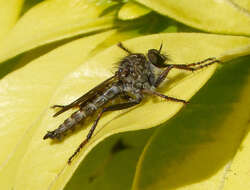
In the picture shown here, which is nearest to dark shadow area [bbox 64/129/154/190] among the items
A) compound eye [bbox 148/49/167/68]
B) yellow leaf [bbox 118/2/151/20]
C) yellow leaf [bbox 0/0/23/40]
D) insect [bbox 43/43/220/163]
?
insect [bbox 43/43/220/163]

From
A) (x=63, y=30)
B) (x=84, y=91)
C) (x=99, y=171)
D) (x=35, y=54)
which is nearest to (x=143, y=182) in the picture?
(x=99, y=171)

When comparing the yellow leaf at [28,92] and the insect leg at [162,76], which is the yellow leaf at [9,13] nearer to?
the yellow leaf at [28,92]

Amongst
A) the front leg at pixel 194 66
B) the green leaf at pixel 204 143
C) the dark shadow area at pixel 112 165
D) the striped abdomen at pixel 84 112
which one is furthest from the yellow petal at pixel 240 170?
the striped abdomen at pixel 84 112

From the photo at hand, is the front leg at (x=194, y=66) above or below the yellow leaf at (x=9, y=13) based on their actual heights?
below

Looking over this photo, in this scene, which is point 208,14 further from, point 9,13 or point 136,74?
point 9,13

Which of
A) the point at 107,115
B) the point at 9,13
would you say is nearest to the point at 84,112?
the point at 107,115

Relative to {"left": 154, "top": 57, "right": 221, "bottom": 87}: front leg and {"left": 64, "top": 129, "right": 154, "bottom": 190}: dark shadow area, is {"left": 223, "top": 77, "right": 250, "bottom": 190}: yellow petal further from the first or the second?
{"left": 64, "top": 129, "right": 154, "bottom": 190}: dark shadow area
